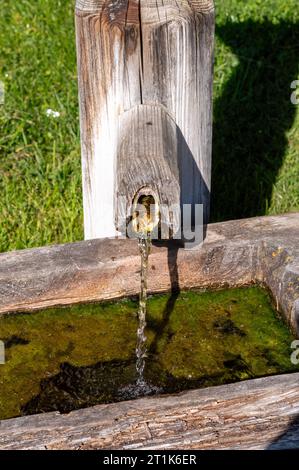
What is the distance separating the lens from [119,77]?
9.93 ft

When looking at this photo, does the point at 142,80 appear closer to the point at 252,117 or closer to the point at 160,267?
the point at 160,267

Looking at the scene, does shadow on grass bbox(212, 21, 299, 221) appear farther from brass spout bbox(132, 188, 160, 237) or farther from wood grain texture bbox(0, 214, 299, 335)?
brass spout bbox(132, 188, 160, 237)

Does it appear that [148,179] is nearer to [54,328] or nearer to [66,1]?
[54,328]

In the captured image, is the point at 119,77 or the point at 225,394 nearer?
the point at 225,394

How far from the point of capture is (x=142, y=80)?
3.03 meters

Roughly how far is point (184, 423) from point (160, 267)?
2.85 feet

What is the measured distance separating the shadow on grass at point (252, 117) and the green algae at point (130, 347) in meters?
1.00

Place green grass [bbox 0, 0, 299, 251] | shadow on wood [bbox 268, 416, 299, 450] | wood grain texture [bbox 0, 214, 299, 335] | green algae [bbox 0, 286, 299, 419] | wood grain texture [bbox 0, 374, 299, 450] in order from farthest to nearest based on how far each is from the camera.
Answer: green grass [bbox 0, 0, 299, 251], wood grain texture [bbox 0, 214, 299, 335], green algae [bbox 0, 286, 299, 419], shadow on wood [bbox 268, 416, 299, 450], wood grain texture [bbox 0, 374, 299, 450]

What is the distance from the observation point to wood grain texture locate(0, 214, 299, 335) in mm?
3047

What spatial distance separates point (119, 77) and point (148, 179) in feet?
2.06

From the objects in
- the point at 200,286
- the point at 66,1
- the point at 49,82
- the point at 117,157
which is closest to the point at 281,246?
the point at 200,286

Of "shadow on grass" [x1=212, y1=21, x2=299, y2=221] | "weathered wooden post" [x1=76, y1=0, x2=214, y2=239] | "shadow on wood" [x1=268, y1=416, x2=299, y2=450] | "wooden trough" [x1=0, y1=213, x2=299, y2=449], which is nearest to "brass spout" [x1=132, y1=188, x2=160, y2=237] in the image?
"weathered wooden post" [x1=76, y1=0, x2=214, y2=239]

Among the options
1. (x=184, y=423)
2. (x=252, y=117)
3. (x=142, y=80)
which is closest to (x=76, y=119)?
(x=252, y=117)

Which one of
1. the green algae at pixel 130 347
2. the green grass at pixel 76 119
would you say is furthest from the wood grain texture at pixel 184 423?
the green grass at pixel 76 119
